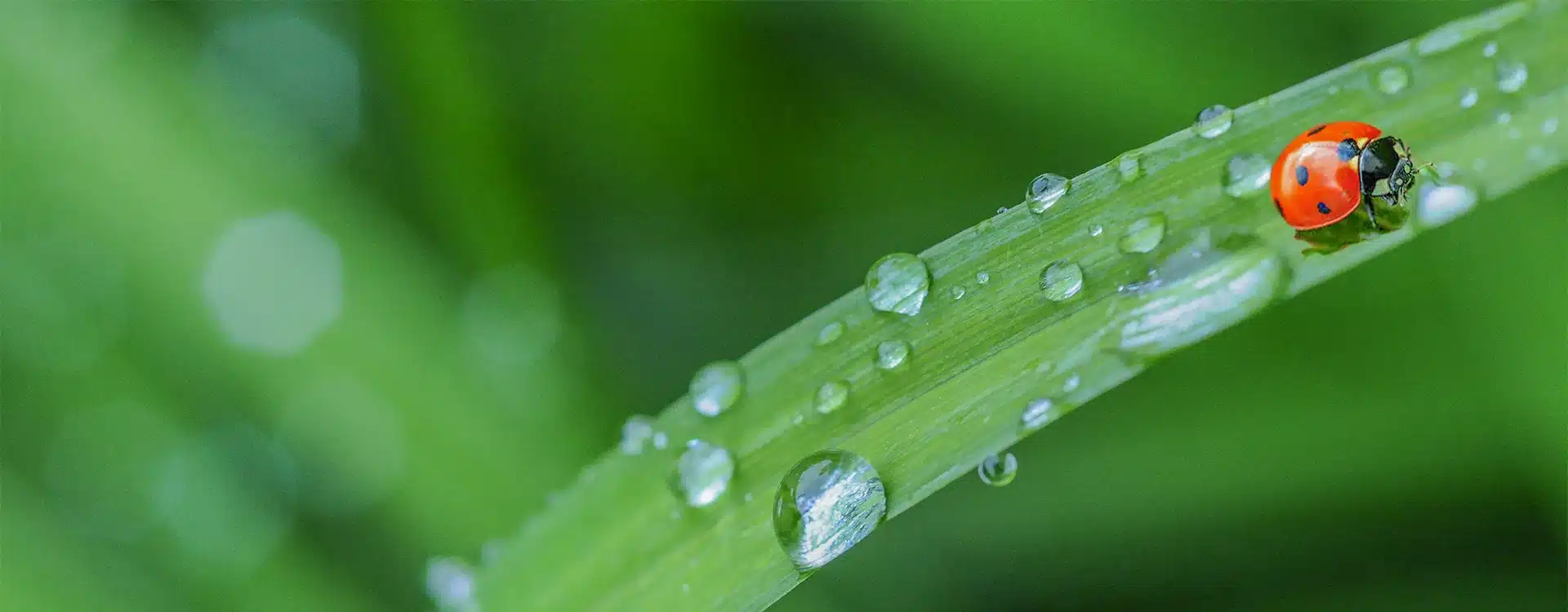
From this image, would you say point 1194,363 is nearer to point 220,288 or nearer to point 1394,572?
point 1394,572

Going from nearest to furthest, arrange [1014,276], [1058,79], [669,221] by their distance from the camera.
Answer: [1014,276], [1058,79], [669,221]

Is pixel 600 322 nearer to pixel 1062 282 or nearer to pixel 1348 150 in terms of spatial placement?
pixel 1062 282

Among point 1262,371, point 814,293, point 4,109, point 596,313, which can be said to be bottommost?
point 1262,371

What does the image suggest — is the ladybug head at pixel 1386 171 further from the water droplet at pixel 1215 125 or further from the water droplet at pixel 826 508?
the water droplet at pixel 826 508

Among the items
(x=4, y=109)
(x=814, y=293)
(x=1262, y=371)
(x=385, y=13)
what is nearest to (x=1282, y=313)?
(x=1262, y=371)

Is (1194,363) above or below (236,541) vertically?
below

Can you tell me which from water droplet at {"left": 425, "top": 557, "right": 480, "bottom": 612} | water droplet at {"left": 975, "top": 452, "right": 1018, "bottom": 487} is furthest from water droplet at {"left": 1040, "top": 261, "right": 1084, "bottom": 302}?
water droplet at {"left": 425, "top": 557, "right": 480, "bottom": 612}

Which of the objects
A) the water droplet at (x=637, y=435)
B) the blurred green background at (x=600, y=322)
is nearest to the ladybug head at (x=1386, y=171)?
the blurred green background at (x=600, y=322)
